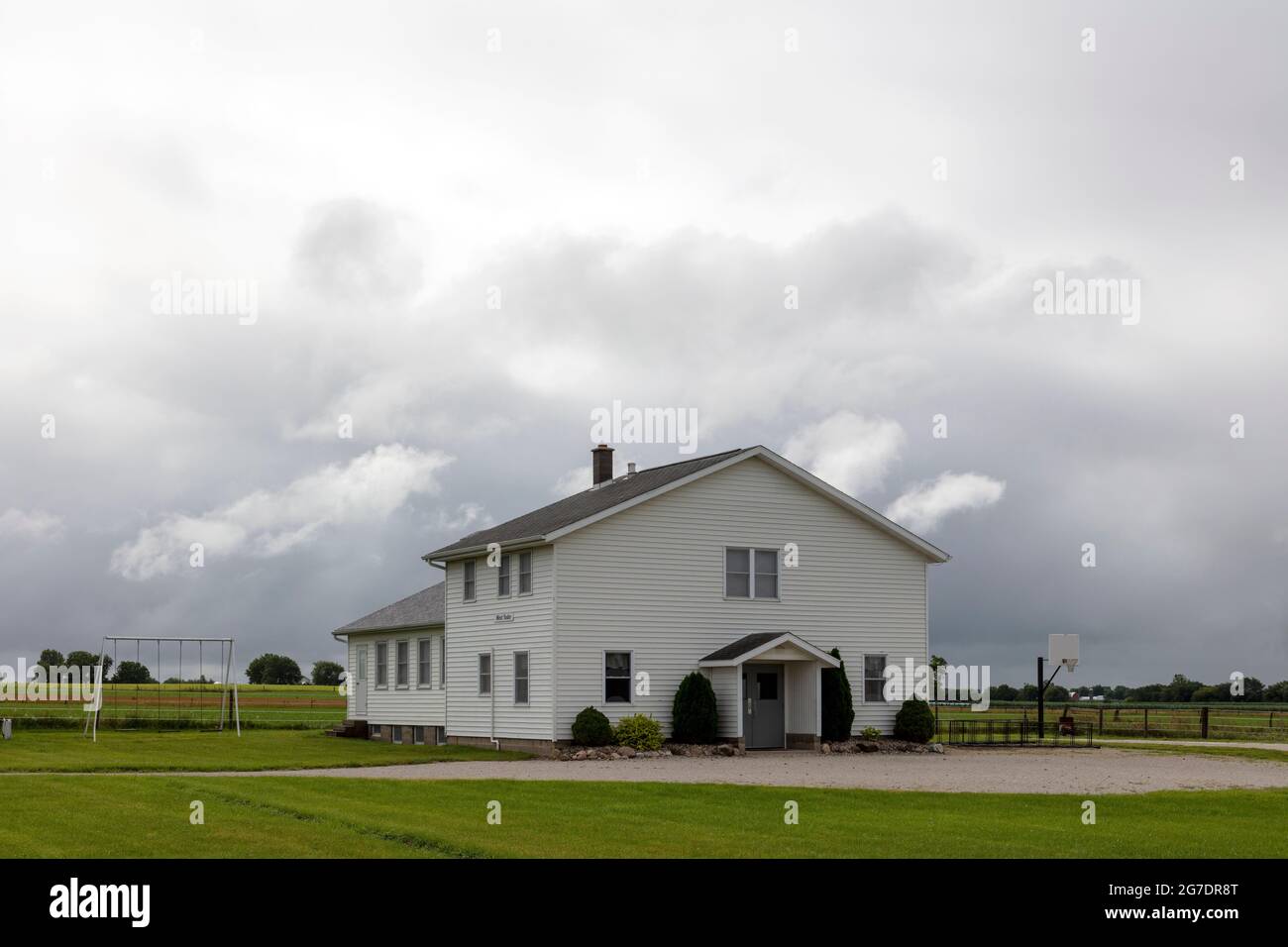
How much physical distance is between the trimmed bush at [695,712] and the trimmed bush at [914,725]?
20.1ft

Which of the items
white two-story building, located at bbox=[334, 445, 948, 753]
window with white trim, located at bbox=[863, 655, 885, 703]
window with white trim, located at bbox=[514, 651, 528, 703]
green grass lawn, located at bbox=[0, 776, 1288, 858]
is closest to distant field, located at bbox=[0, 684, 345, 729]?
white two-story building, located at bbox=[334, 445, 948, 753]

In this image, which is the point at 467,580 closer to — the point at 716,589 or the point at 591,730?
the point at 716,589

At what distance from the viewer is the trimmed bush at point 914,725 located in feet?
128

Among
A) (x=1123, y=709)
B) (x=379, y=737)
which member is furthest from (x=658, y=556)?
(x=1123, y=709)

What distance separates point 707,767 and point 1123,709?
46224 mm

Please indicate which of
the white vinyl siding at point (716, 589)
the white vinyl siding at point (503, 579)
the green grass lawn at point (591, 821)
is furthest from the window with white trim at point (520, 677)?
the green grass lawn at point (591, 821)

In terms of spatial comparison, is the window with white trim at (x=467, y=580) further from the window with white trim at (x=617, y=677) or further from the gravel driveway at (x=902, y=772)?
the gravel driveway at (x=902, y=772)

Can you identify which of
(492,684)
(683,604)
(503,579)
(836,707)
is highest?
(503,579)

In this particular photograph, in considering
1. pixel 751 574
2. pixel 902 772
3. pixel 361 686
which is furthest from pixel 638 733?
pixel 361 686

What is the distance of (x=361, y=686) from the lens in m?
49.5

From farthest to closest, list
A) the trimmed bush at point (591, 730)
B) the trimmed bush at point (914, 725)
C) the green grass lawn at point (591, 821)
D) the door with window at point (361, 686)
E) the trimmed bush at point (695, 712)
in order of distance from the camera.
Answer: the door with window at point (361, 686)
the trimmed bush at point (914, 725)
the trimmed bush at point (695, 712)
the trimmed bush at point (591, 730)
the green grass lawn at point (591, 821)

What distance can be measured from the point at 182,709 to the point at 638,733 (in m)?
39.7

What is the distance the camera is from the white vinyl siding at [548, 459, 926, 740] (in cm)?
3566
